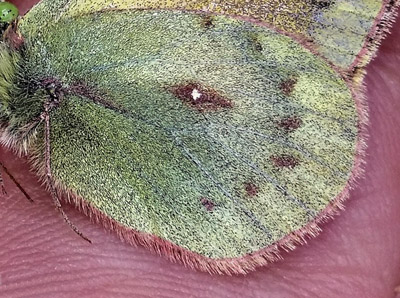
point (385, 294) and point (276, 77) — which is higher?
point (276, 77)

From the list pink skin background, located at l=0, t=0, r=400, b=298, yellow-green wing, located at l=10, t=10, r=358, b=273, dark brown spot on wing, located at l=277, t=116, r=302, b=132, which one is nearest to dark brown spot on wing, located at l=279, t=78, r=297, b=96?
yellow-green wing, located at l=10, t=10, r=358, b=273

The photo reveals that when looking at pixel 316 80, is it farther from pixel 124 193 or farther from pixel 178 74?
pixel 124 193

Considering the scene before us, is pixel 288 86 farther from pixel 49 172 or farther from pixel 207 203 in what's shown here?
pixel 49 172

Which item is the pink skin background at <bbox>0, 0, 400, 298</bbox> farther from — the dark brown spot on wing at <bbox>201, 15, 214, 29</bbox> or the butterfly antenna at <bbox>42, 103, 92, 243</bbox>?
the dark brown spot on wing at <bbox>201, 15, 214, 29</bbox>

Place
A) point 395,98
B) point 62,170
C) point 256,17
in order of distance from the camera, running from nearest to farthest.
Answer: point 256,17, point 62,170, point 395,98

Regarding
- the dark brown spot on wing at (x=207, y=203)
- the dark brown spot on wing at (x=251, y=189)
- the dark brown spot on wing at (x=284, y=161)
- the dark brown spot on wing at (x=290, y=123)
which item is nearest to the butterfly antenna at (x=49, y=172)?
the dark brown spot on wing at (x=207, y=203)

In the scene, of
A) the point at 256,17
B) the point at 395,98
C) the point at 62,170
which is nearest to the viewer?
the point at 256,17

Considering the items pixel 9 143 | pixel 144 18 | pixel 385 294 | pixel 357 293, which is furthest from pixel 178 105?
pixel 385 294

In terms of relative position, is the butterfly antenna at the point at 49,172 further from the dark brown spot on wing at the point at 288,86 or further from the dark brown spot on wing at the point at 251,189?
the dark brown spot on wing at the point at 288,86
